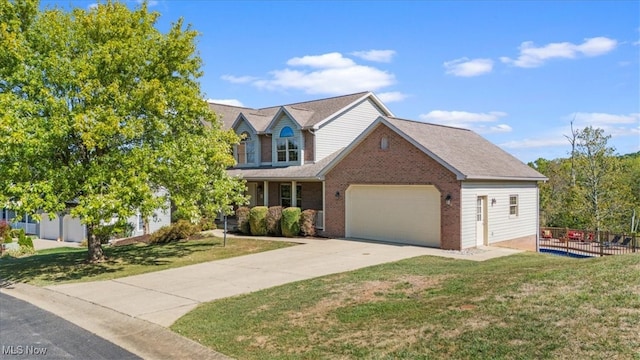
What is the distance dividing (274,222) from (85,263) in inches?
375

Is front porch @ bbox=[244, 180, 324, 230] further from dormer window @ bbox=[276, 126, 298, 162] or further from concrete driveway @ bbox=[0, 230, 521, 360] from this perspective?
concrete driveway @ bbox=[0, 230, 521, 360]

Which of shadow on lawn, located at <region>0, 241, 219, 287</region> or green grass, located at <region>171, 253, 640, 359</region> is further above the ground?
green grass, located at <region>171, 253, 640, 359</region>

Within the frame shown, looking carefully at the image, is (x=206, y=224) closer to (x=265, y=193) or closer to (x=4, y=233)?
(x=265, y=193)

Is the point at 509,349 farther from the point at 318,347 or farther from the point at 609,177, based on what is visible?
the point at 609,177

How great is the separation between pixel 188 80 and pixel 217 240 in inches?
356

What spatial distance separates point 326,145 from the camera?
91.8ft

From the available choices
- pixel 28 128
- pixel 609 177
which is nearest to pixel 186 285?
pixel 28 128

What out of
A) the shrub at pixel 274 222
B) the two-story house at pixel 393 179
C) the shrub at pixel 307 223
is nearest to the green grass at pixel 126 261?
the shrub at pixel 274 222

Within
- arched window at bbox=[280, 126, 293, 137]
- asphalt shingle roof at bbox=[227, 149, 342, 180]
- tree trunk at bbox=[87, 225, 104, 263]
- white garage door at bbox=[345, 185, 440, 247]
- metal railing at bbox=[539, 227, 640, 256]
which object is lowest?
metal railing at bbox=[539, 227, 640, 256]

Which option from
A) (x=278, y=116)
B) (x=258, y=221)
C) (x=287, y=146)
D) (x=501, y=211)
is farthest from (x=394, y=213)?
(x=278, y=116)

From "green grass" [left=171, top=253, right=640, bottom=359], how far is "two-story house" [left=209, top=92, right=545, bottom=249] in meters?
8.28

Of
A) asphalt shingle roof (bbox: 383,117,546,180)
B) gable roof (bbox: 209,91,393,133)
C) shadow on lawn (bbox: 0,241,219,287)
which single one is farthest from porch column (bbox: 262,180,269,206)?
asphalt shingle roof (bbox: 383,117,546,180)

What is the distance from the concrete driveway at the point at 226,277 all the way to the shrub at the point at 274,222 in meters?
4.45

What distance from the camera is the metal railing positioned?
73.6 feet
